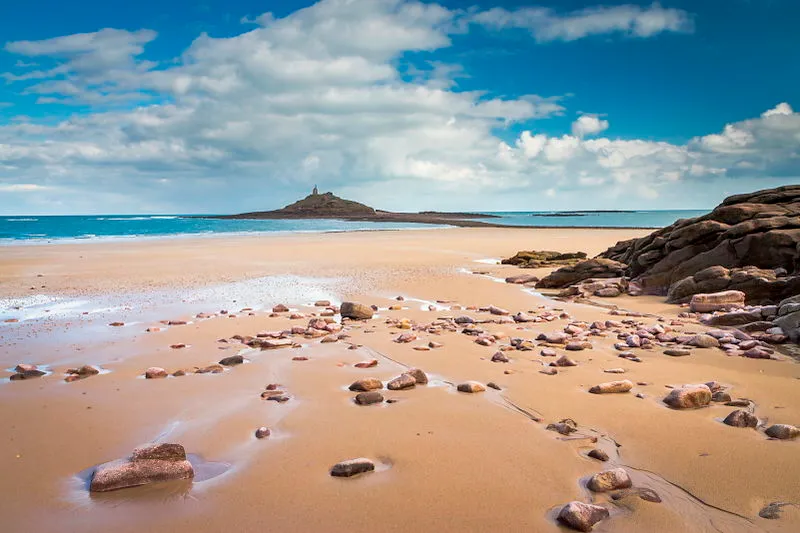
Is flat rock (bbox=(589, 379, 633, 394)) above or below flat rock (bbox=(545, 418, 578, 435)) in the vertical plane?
above

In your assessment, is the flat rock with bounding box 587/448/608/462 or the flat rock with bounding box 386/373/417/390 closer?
the flat rock with bounding box 587/448/608/462

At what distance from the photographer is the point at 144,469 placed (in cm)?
405

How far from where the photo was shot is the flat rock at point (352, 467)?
13.6 feet

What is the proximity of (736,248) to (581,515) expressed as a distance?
13545mm

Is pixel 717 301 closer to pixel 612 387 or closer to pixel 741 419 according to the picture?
pixel 612 387

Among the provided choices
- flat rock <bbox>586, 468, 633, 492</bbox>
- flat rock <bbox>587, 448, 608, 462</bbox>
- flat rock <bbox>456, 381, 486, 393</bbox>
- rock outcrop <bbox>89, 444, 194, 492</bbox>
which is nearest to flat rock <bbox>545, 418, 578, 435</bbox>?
flat rock <bbox>587, 448, 608, 462</bbox>

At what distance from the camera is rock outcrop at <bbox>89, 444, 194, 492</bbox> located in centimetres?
397

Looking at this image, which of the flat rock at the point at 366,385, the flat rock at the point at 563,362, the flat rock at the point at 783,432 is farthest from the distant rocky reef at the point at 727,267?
the flat rock at the point at 366,385

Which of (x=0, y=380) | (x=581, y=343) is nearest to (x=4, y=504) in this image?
(x=0, y=380)

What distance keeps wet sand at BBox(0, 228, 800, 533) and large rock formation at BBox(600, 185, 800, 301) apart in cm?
339

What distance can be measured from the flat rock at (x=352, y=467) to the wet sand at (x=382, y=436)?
0.09 meters

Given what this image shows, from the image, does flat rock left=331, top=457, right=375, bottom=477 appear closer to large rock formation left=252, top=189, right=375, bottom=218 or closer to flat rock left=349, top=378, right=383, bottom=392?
flat rock left=349, top=378, right=383, bottom=392

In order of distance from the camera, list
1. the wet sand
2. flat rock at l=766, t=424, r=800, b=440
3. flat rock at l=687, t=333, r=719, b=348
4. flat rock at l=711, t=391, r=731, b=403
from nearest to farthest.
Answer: the wet sand, flat rock at l=766, t=424, r=800, b=440, flat rock at l=711, t=391, r=731, b=403, flat rock at l=687, t=333, r=719, b=348

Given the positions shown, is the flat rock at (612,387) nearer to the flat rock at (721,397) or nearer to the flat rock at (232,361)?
the flat rock at (721,397)
